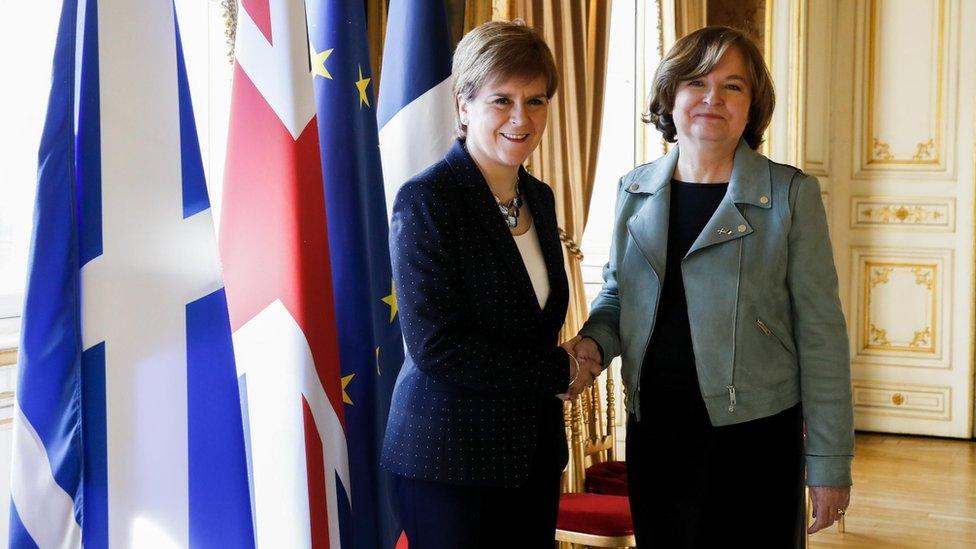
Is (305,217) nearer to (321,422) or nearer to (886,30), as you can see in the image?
(321,422)

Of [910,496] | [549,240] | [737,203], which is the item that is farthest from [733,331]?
[910,496]

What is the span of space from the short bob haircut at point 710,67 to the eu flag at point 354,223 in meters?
0.61

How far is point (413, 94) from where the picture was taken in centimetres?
220

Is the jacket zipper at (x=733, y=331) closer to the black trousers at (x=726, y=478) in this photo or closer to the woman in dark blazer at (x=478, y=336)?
the black trousers at (x=726, y=478)

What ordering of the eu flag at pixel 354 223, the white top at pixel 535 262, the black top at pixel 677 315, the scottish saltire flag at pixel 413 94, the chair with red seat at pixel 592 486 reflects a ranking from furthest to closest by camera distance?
the chair with red seat at pixel 592 486 → the scottish saltire flag at pixel 413 94 → the eu flag at pixel 354 223 → the black top at pixel 677 315 → the white top at pixel 535 262

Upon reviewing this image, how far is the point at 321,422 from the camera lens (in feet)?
6.15

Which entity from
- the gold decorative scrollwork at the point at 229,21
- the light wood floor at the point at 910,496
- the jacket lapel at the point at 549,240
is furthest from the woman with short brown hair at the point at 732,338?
the light wood floor at the point at 910,496

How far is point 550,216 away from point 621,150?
3250mm

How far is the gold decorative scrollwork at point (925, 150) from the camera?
5.78m

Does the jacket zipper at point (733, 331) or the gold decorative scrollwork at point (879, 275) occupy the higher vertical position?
the jacket zipper at point (733, 331)

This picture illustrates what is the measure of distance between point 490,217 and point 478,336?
207mm

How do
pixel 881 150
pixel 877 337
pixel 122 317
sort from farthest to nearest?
1. pixel 877 337
2. pixel 881 150
3. pixel 122 317

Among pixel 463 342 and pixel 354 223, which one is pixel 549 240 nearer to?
pixel 463 342

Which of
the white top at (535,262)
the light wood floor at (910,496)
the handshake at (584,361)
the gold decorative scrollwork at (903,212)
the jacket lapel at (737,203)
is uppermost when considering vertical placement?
the jacket lapel at (737,203)
